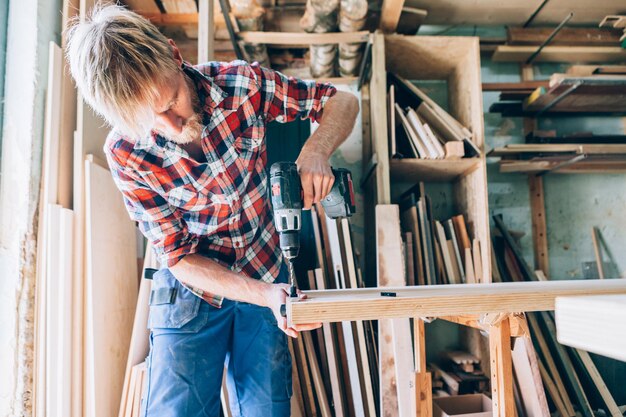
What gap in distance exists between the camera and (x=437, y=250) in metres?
2.20

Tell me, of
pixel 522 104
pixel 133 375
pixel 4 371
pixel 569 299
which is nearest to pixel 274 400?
pixel 133 375

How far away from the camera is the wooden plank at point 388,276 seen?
5.73 ft

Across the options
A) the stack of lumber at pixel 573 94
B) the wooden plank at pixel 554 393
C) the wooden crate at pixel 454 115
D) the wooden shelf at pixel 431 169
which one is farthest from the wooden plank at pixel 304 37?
the wooden plank at pixel 554 393

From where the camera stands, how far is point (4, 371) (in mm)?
1529

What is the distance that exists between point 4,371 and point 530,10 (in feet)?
10.7

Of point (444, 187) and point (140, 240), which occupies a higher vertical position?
point (444, 187)

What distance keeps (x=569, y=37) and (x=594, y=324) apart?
2810 millimetres

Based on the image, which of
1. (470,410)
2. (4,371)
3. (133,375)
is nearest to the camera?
(4,371)

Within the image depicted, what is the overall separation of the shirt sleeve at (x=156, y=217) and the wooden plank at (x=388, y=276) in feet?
3.06

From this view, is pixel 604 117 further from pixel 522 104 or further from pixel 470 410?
Answer: pixel 470 410

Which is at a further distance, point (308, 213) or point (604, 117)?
point (604, 117)

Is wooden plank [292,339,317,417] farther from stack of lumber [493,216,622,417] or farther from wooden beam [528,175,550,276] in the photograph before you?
wooden beam [528,175,550,276]

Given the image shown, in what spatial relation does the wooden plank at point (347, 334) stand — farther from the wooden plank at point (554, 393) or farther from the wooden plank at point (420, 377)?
the wooden plank at point (554, 393)

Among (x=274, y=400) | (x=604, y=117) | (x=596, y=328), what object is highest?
(x=604, y=117)
